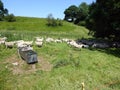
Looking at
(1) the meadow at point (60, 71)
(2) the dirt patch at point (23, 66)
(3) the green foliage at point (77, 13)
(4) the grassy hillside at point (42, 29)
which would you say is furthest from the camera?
(3) the green foliage at point (77, 13)

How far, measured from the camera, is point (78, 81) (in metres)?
16.0

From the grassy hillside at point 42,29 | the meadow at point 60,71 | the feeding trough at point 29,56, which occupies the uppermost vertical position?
the feeding trough at point 29,56

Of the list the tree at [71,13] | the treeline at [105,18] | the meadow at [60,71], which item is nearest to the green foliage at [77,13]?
the tree at [71,13]

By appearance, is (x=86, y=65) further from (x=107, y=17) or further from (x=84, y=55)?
(x=107, y=17)

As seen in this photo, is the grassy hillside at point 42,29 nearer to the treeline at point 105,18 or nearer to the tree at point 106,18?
the treeline at point 105,18

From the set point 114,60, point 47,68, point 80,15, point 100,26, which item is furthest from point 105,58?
point 80,15

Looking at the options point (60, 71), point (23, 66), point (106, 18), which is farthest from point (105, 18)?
point (23, 66)

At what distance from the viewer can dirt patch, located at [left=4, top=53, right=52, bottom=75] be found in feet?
57.4

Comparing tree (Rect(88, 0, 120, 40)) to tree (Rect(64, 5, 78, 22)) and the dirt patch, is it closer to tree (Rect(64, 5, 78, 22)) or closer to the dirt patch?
the dirt patch

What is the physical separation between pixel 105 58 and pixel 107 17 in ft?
21.5

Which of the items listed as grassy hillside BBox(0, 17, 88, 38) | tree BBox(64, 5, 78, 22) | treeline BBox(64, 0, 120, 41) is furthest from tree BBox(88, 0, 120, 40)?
tree BBox(64, 5, 78, 22)

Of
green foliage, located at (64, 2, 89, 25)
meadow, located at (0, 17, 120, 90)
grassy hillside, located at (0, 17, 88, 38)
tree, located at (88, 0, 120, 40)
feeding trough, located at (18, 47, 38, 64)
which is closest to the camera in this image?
meadow, located at (0, 17, 120, 90)

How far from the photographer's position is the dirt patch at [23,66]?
57.4 ft

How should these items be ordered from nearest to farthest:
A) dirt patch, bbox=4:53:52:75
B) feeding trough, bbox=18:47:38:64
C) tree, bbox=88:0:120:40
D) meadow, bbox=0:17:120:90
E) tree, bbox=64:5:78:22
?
meadow, bbox=0:17:120:90
dirt patch, bbox=4:53:52:75
feeding trough, bbox=18:47:38:64
tree, bbox=88:0:120:40
tree, bbox=64:5:78:22
